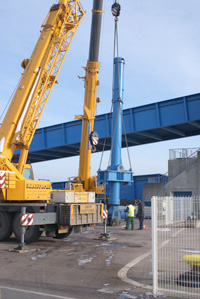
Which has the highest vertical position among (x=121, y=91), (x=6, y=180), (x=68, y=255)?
(x=121, y=91)

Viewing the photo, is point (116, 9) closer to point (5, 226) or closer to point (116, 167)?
point (116, 167)

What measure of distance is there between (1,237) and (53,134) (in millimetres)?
17216

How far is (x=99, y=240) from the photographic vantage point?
12898 mm

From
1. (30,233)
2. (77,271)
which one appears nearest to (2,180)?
(30,233)

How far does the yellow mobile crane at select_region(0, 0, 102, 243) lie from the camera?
11.6 m

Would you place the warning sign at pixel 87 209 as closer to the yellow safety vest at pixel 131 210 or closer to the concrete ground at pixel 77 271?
the concrete ground at pixel 77 271

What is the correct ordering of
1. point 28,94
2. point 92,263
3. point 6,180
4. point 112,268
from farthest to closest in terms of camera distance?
1. point 28,94
2. point 6,180
3. point 92,263
4. point 112,268

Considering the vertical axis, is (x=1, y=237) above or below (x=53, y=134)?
below

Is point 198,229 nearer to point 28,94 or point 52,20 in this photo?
point 28,94

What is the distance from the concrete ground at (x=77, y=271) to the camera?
233 inches

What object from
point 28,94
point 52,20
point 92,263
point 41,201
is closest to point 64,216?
point 41,201

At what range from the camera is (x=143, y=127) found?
80.4 feet

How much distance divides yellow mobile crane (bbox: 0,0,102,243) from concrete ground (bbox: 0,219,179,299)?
816mm

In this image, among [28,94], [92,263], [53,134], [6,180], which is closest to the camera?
[92,263]
